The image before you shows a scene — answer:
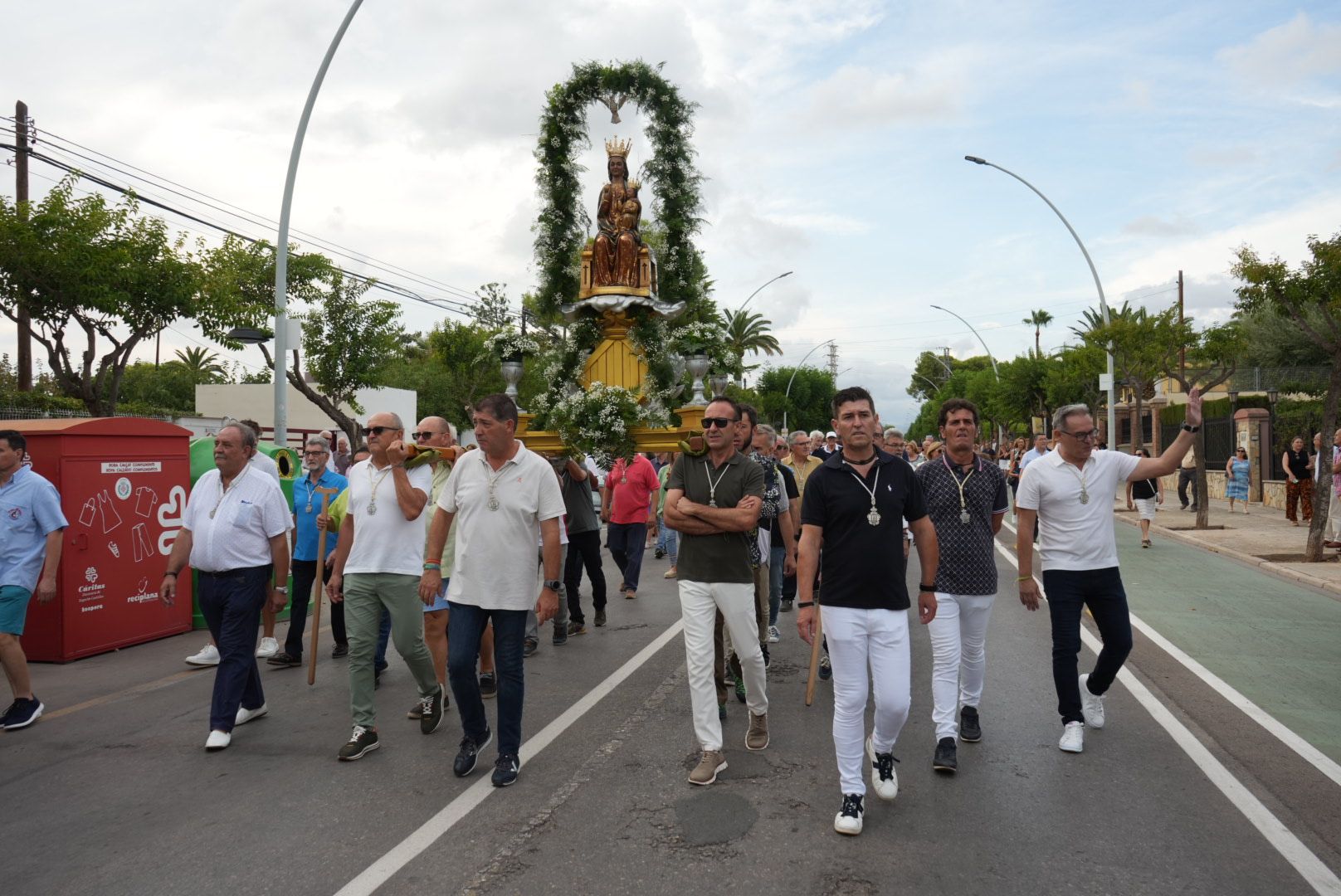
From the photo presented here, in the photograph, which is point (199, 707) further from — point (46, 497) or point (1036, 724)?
point (1036, 724)

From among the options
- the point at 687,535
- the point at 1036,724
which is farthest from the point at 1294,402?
the point at 687,535

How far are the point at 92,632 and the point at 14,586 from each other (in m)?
2.49

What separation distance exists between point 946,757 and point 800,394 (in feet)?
272

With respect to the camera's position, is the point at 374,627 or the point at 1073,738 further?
the point at 374,627

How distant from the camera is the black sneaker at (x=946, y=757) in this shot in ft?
15.7

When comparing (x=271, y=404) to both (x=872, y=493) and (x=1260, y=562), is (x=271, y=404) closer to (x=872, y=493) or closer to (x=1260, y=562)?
(x=1260, y=562)

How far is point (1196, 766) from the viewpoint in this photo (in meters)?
4.96

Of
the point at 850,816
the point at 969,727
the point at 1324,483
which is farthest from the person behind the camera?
the point at 1324,483

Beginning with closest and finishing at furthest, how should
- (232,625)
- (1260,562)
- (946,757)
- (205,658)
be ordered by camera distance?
(946,757)
(232,625)
(205,658)
(1260,562)

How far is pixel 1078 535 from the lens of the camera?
208 inches

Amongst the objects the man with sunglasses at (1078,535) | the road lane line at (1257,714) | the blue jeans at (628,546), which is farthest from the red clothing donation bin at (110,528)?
the road lane line at (1257,714)

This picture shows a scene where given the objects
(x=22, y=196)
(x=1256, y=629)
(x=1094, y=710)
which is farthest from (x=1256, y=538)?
(x=22, y=196)

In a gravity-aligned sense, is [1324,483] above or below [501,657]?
above

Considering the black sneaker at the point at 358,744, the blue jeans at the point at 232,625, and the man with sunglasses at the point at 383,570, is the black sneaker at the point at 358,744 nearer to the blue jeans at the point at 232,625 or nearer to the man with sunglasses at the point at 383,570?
the man with sunglasses at the point at 383,570
